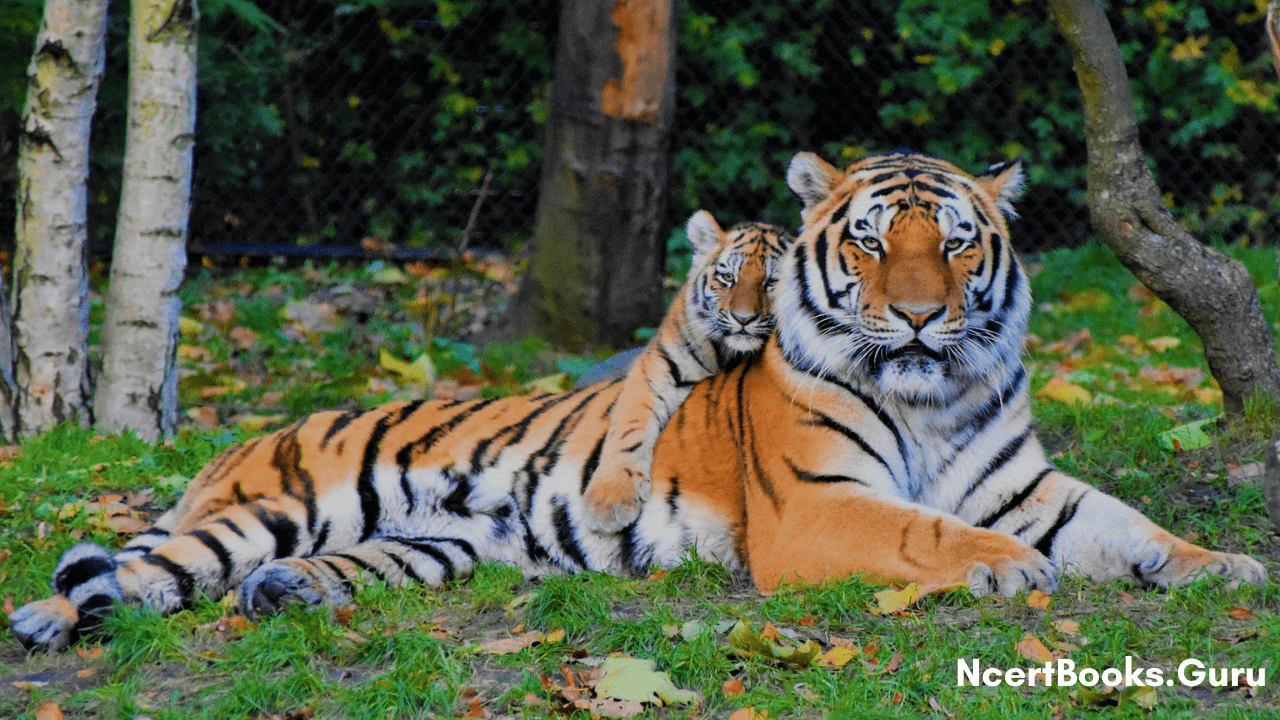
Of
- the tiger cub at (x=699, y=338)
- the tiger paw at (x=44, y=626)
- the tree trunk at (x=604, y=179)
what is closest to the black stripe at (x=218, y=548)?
the tiger paw at (x=44, y=626)

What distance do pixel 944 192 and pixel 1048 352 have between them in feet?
12.2

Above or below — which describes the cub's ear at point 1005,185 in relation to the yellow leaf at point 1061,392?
above

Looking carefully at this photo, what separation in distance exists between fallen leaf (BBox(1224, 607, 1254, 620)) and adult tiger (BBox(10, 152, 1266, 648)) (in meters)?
0.16

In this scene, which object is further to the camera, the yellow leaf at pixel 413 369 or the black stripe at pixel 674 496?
the yellow leaf at pixel 413 369

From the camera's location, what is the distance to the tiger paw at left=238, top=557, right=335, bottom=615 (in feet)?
10.7

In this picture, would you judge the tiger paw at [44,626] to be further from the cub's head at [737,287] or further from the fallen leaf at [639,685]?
the cub's head at [737,287]

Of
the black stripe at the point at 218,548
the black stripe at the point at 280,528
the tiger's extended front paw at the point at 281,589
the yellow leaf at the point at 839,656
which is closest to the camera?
→ the yellow leaf at the point at 839,656

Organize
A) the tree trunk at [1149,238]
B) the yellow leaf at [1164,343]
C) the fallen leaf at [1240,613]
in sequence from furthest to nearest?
1. the yellow leaf at [1164,343]
2. the tree trunk at [1149,238]
3. the fallen leaf at [1240,613]

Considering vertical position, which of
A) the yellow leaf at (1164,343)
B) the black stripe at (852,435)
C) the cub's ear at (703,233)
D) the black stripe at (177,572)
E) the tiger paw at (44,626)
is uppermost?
the cub's ear at (703,233)

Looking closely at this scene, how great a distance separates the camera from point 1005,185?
3572mm

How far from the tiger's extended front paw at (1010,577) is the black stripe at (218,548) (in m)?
2.03

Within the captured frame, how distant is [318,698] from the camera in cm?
276

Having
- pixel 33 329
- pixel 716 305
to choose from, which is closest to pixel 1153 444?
pixel 716 305

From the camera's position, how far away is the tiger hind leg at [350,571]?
329 centimetres
